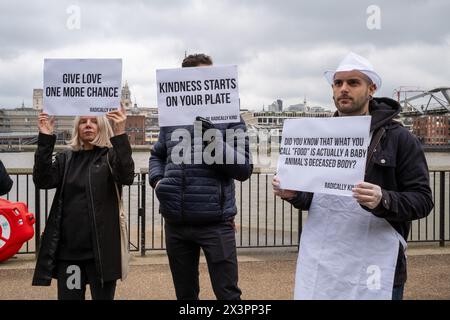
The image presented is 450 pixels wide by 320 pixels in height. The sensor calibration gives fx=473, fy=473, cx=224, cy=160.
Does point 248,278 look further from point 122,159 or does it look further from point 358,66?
point 358,66

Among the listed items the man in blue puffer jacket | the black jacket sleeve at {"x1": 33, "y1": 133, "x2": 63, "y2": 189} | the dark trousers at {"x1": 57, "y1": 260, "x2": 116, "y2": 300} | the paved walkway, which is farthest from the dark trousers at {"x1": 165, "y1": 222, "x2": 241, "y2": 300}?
the paved walkway

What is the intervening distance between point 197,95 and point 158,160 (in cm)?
68

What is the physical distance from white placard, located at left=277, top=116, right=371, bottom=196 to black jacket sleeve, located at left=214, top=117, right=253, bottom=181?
517 mm

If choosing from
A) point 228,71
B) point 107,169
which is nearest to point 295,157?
point 228,71

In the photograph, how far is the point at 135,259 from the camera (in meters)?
6.68

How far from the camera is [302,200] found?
263cm

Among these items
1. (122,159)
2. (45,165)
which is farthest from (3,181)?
(122,159)

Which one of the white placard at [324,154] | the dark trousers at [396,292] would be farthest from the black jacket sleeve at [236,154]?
the dark trousers at [396,292]

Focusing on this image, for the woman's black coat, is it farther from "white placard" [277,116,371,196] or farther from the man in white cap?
the man in white cap

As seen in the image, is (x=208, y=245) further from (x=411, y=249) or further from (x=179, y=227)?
(x=411, y=249)

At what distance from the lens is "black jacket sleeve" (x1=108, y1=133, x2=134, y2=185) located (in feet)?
10.5

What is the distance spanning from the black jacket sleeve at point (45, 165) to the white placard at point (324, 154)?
1.63 meters

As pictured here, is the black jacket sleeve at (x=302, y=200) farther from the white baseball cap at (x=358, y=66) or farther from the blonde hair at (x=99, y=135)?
the blonde hair at (x=99, y=135)
